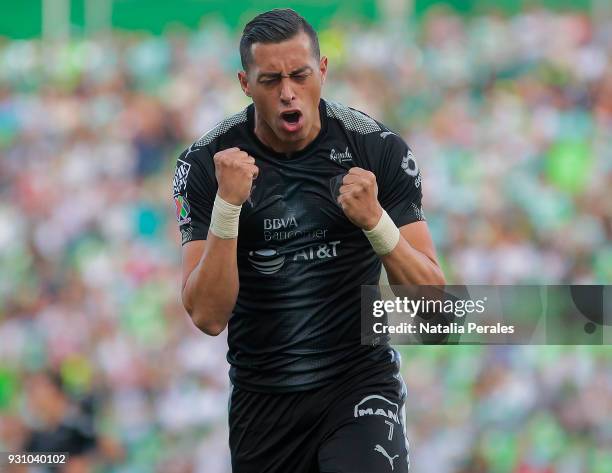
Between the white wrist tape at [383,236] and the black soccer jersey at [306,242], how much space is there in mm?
246

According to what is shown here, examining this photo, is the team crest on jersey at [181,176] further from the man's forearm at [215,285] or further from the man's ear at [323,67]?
the man's ear at [323,67]

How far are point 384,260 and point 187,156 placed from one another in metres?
0.91

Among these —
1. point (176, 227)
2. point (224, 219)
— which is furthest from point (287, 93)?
point (176, 227)

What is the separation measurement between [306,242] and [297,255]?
0.06 meters

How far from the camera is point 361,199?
361 centimetres

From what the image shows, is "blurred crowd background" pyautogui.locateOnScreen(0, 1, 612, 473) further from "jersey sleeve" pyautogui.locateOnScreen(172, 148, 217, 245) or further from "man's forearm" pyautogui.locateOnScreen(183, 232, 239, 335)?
"man's forearm" pyautogui.locateOnScreen(183, 232, 239, 335)

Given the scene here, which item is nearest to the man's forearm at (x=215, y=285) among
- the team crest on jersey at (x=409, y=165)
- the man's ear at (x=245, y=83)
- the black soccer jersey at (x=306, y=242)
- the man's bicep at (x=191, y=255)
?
the man's bicep at (x=191, y=255)

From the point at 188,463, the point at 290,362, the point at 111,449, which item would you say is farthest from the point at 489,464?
the point at 290,362

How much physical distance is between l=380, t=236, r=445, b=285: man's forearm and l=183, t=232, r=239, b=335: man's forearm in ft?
1.76

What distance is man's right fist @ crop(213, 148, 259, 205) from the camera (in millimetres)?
3680

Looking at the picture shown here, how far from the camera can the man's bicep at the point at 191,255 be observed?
12.9 feet

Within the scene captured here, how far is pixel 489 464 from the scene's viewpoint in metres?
7.81

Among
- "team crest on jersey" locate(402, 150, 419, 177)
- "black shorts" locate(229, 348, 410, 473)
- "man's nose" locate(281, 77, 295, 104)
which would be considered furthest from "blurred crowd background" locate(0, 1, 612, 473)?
"man's nose" locate(281, 77, 295, 104)

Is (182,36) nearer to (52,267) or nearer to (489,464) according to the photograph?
(52,267)
